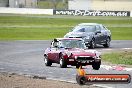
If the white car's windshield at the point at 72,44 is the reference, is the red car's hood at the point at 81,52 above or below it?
below

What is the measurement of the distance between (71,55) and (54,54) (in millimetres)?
1659

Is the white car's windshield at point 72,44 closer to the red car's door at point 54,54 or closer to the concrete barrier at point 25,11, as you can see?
the red car's door at point 54,54

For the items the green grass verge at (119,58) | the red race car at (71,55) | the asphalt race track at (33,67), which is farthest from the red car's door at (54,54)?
the green grass verge at (119,58)

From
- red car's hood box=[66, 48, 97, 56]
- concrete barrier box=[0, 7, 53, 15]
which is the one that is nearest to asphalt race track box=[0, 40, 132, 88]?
A: red car's hood box=[66, 48, 97, 56]

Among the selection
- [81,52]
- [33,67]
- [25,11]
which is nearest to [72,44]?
[81,52]

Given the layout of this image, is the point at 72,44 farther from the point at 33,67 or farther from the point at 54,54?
the point at 33,67

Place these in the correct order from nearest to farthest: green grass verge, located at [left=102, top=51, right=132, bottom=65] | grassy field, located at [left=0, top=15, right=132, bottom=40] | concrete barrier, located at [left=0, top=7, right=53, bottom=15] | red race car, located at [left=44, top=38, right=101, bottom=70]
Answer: red race car, located at [left=44, top=38, right=101, bottom=70], green grass verge, located at [left=102, top=51, right=132, bottom=65], grassy field, located at [left=0, top=15, right=132, bottom=40], concrete barrier, located at [left=0, top=7, right=53, bottom=15]

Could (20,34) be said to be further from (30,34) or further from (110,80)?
(110,80)

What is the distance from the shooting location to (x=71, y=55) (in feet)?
80.5

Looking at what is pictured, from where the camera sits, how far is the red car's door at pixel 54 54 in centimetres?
2580

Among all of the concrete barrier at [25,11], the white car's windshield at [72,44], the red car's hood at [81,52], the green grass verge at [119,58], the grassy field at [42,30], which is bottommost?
the concrete barrier at [25,11]

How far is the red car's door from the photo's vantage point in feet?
84.6

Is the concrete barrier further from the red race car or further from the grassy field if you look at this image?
the red race car

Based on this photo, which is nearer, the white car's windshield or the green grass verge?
the white car's windshield
